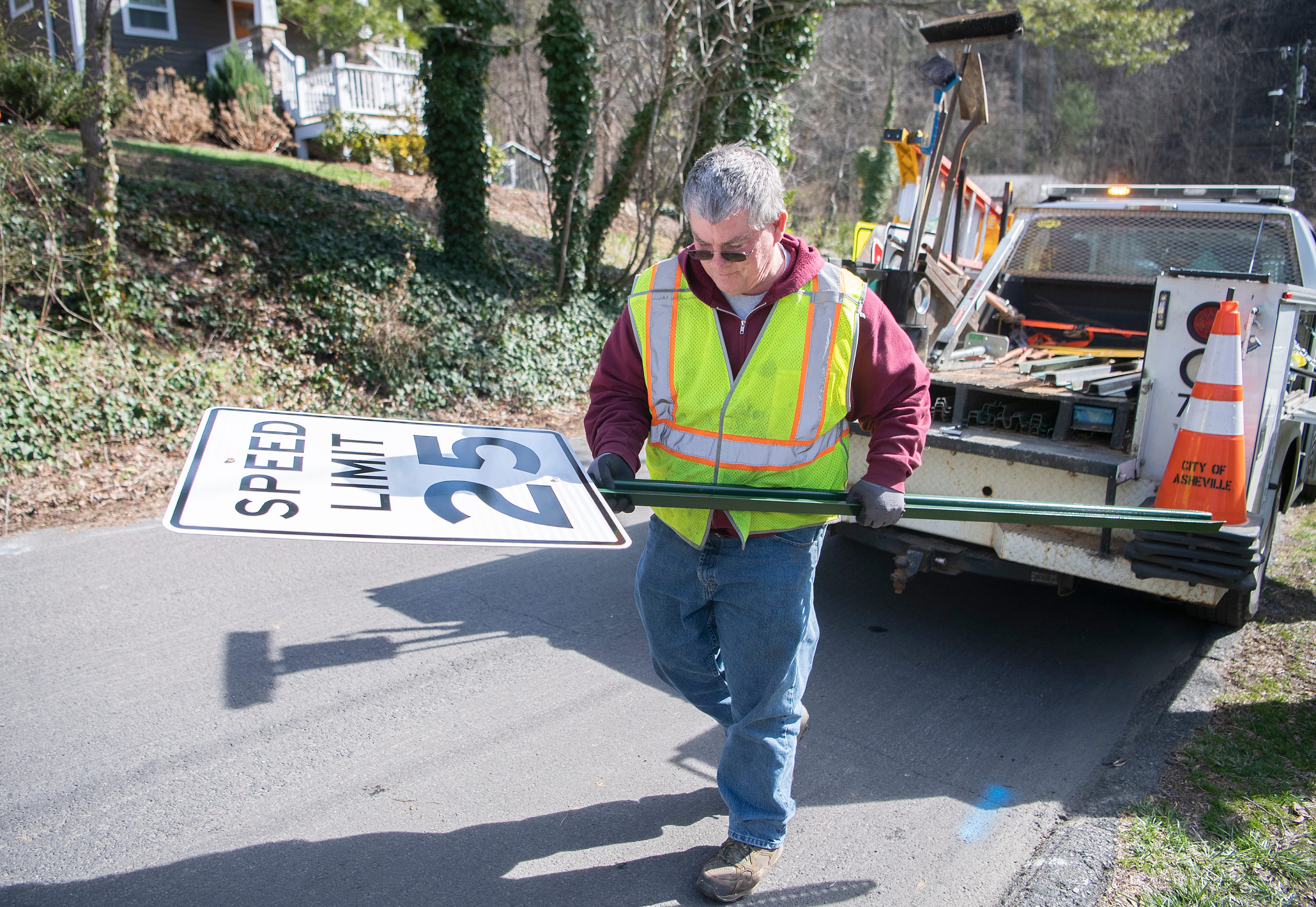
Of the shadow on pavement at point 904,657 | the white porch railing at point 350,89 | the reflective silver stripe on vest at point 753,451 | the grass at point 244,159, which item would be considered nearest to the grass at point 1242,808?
the shadow on pavement at point 904,657

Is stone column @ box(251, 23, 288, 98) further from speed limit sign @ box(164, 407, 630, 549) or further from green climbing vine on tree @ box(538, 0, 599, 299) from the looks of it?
speed limit sign @ box(164, 407, 630, 549)

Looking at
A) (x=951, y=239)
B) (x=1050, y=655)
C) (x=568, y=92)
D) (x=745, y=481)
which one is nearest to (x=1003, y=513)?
(x=745, y=481)

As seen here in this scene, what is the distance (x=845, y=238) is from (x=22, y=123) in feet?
60.9

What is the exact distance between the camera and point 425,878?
2.66 m

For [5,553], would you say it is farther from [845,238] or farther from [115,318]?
[845,238]

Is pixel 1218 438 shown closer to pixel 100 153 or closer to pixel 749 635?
pixel 749 635

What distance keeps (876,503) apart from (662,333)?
2.48 feet

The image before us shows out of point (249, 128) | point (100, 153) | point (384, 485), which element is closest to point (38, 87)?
point (100, 153)

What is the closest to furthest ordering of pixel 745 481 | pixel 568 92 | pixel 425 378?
1. pixel 745 481
2. pixel 425 378
3. pixel 568 92

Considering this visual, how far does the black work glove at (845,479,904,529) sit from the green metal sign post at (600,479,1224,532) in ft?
0.09

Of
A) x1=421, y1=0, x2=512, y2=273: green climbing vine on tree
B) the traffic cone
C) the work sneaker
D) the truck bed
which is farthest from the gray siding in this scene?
the work sneaker

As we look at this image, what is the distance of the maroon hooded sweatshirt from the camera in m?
2.50

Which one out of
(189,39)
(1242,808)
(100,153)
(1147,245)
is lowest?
(1242,808)

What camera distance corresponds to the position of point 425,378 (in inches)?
367
